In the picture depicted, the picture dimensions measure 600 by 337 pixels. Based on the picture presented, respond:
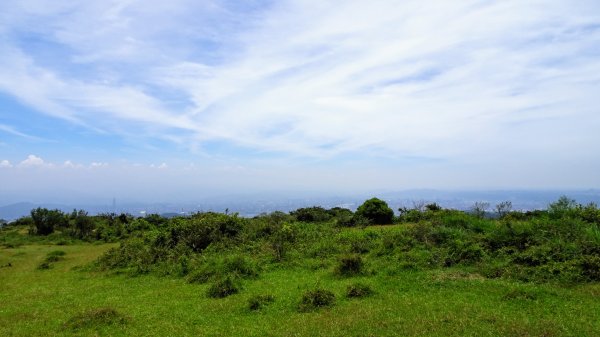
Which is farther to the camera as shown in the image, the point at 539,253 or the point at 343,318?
the point at 539,253

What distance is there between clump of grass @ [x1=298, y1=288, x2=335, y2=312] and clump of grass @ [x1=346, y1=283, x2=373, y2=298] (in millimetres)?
869

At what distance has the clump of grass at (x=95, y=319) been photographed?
13625mm

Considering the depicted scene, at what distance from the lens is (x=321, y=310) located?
13695mm

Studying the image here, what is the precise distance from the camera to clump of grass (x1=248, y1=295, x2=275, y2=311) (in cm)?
1455

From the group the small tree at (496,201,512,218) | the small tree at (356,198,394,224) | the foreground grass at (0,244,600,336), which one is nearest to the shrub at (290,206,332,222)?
the small tree at (356,198,394,224)

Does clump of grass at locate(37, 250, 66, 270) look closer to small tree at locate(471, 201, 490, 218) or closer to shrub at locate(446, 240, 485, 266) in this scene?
shrub at locate(446, 240, 485, 266)

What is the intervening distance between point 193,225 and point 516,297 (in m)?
21.3

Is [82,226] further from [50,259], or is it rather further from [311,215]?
[311,215]

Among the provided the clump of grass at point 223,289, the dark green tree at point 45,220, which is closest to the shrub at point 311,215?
the clump of grass at point 223,289

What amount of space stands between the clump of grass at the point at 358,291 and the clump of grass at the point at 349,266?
3.21 metres

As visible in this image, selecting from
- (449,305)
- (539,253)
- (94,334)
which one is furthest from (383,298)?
(94,334)

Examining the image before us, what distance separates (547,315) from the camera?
37.8 ft

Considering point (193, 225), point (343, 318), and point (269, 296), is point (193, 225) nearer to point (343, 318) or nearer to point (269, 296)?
point (269, 296)

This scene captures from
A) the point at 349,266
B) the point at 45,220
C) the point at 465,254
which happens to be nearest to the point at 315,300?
the point at 349,266
